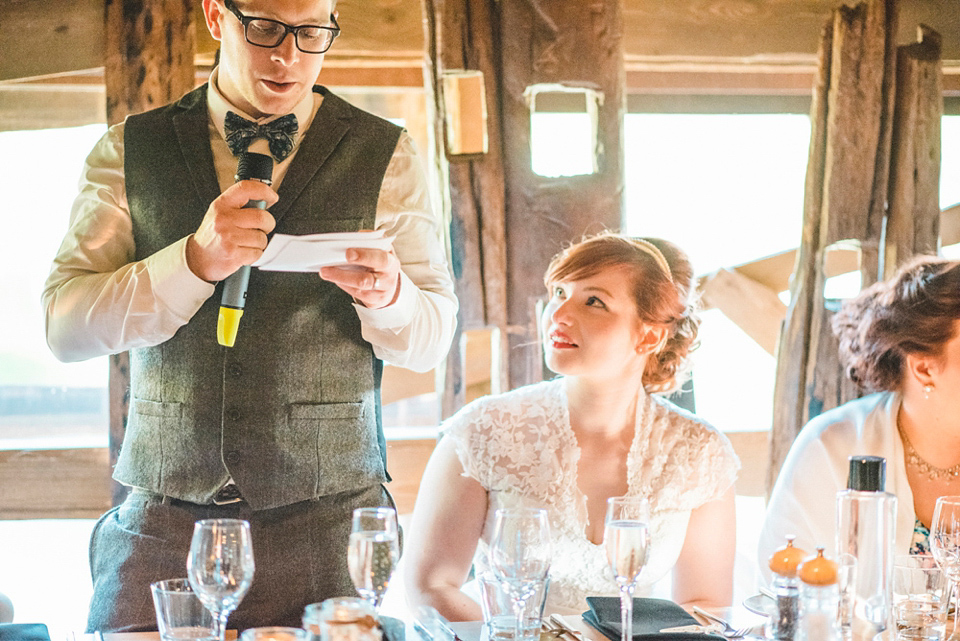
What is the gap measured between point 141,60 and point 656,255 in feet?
5.46

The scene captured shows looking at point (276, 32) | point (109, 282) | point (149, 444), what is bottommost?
point (149, 444)

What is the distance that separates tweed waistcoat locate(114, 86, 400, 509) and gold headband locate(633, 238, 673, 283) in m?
0.67

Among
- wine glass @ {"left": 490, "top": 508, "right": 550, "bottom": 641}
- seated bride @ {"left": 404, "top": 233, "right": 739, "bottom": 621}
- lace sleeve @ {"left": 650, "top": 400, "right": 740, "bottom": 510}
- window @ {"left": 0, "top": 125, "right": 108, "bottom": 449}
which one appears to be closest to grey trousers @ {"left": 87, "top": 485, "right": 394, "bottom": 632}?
seated bride @ {"left": 404, "top": 233, "right": 739, "bottom": 621}

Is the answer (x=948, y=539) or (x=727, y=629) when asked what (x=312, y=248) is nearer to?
(x=727, y=629)

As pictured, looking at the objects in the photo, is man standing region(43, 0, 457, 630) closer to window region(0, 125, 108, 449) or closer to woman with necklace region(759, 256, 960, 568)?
woman with necklace region(759, 256, 960, 568)

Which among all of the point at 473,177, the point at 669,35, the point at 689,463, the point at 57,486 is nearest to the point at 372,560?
the point at 689,463

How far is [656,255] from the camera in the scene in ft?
7.78

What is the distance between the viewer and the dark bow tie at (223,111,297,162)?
193 cm

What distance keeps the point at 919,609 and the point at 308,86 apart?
1382 mm

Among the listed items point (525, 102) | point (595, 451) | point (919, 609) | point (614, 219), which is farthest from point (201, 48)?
point (919, 609)

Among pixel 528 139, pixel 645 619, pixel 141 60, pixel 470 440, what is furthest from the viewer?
pixel 528 139

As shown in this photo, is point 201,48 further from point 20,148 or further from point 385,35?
point 20,148

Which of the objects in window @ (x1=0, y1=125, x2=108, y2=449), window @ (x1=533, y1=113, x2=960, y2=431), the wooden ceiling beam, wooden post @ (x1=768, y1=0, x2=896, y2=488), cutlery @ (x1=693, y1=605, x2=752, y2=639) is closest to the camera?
cutlery @ (x1=693, y1=605, x2=752, y2=639)

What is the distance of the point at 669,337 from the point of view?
2.46m
